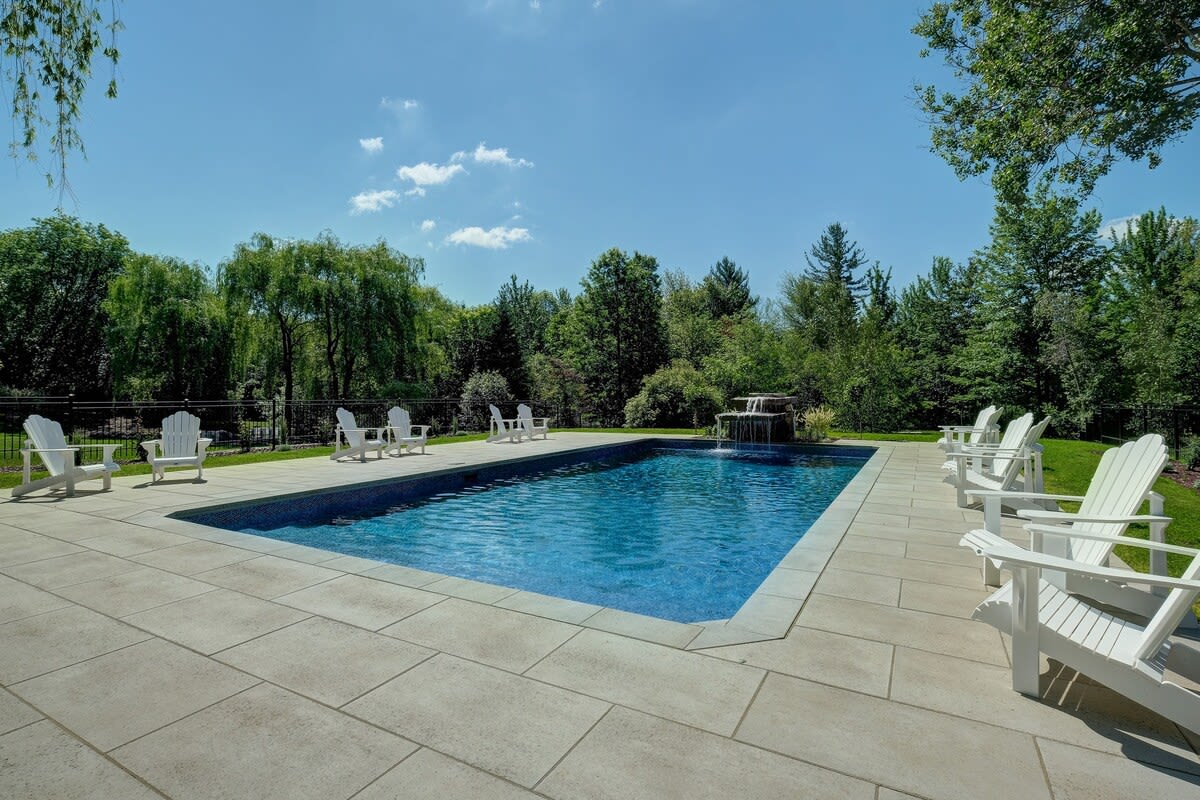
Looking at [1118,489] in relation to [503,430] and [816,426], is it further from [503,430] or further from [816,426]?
[503,430]

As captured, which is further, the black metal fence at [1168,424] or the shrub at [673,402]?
the shrub at [673,402]

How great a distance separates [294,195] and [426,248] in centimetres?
452

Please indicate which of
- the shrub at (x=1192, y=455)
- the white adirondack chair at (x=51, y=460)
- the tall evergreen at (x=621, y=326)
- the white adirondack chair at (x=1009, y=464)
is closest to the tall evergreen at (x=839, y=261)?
the tall evergreen at (x=621, y=326)

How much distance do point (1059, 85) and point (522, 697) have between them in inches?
434

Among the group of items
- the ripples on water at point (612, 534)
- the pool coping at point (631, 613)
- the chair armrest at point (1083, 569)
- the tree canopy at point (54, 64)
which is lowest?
the ripples on water at point (612, 534)

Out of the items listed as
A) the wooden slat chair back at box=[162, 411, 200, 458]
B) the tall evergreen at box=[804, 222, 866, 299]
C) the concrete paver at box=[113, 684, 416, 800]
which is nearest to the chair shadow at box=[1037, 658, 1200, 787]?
the concrete paver at box=[113, 684, 416, 800]

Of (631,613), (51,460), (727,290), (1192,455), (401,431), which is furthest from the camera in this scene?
(727,290)

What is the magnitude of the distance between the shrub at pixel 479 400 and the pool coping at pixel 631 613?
1356 cm

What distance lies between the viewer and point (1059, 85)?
826cm

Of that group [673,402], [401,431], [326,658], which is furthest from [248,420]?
[326,658]

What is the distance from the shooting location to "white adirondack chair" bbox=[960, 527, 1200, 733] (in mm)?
1708

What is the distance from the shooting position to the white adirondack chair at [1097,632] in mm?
1708

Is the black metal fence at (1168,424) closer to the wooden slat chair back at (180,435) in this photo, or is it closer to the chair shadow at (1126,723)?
the chair shadow at (1126,723)

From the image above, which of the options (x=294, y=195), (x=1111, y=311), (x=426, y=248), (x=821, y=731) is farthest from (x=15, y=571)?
(x=1111, y=311)
